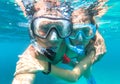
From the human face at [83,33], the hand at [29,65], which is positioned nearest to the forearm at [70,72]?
the hand at [29,65]

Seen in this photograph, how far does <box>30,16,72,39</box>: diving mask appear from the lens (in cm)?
544

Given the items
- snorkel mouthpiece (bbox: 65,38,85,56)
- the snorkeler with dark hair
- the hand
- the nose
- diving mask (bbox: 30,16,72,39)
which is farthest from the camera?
snorkel mouthpiece (bbox: 65,38,85,56)

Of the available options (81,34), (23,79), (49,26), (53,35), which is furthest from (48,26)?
(23,79)

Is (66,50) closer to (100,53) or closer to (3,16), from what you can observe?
(100,53)

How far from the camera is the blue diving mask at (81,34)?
644 centimetres

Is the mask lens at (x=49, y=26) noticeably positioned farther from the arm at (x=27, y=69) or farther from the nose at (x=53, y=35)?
the arm at (x=27, y=69)

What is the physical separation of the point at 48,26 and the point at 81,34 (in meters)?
1.40

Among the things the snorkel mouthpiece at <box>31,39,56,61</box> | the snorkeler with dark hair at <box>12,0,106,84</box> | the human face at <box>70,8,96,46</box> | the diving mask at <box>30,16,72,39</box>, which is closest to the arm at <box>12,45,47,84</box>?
the snorkeler with dark hair at <box>12,0,106,84</box>

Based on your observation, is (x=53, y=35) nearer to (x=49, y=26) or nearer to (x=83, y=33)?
(x=49, y=26)

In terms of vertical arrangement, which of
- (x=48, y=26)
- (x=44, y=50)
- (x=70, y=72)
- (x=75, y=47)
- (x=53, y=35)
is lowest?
(x=75, y=47)

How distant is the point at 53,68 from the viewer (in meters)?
4.93

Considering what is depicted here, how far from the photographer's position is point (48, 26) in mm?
5508

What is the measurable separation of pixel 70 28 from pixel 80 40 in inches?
A: 38.5

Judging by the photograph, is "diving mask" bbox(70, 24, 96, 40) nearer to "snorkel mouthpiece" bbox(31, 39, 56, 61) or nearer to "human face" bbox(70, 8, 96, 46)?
"human face" bbox(70, 8, 96, 46)
